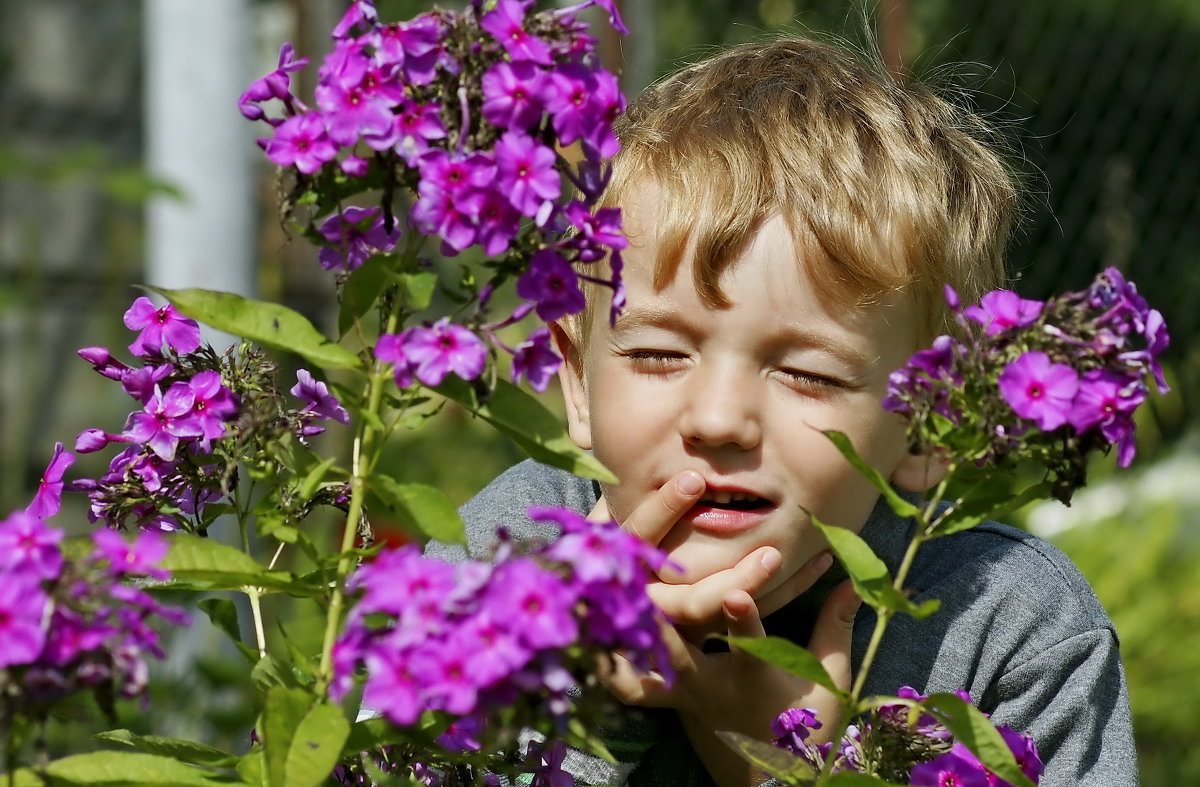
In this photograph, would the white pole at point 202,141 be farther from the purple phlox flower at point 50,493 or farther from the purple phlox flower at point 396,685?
the purple phlox flower at point 396,685

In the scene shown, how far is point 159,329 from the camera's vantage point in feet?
4.61

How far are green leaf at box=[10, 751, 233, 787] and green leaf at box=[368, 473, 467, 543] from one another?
0.86 feet

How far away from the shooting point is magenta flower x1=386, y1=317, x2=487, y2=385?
3.71ft

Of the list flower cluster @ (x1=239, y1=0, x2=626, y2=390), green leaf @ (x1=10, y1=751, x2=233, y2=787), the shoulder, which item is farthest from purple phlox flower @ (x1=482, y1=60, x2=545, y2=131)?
the shoulder

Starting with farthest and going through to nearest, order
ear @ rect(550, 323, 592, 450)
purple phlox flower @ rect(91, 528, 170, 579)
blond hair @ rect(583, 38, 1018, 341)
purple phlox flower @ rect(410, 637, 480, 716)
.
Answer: ear @ rect(550, 323, 592, 450)
blond hair @ rect(583, 38, 1018, 341)
purple phlox flower @ rect(91, 528, 170, 579)
purple phlox flower @ rect(410, 637, 480, 716)

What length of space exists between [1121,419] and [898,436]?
0.87m

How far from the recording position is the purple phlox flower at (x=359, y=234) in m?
1.28

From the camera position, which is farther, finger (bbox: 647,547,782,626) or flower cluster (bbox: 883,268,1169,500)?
finger (bbox: 647,547,782,626)

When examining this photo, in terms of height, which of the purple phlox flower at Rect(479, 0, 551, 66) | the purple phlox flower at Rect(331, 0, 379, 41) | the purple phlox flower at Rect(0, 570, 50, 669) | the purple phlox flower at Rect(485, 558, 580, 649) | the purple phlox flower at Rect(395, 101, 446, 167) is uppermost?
the purple phlox flower at Rect(479, 0, 551, 66)

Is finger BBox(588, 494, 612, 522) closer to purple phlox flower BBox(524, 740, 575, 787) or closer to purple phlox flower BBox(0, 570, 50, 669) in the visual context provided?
purple phlox flower BBox(524, 740, 575, 787)

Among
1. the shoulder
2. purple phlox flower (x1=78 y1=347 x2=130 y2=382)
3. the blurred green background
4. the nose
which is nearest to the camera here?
purple phlox flower (x1=78 y1=347 x2=130 y2=382)

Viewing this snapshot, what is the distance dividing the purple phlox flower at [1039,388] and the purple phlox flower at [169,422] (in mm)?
713

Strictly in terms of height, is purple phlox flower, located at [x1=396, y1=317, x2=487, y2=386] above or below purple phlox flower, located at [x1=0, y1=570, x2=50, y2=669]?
above

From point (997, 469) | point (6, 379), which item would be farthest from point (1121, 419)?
point (6, 379)
